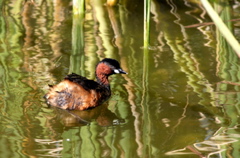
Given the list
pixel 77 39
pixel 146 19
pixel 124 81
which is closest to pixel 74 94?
pixel 124 81

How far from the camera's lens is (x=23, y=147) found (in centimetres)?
445

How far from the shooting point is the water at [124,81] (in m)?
4.62

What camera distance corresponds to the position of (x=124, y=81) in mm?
6180

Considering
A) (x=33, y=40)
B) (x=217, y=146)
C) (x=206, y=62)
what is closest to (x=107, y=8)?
(x=33, y=40)

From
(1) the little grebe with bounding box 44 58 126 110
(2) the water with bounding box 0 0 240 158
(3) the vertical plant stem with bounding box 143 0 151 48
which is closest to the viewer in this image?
(2) the water with bounding box 0 0 240 158

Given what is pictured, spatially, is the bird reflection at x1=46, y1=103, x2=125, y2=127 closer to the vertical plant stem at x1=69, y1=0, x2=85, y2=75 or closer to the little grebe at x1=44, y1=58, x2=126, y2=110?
the little grebe at x1=44, y1=58, x2=126, y2=110

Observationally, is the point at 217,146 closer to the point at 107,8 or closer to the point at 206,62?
the point at 206,62

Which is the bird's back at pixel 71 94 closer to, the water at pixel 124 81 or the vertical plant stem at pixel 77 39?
the water at pixel 124 81

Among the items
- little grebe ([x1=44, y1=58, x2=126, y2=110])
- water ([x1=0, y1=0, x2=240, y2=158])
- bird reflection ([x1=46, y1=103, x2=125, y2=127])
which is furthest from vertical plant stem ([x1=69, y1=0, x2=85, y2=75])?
bird reflection ([x1=46, y1=103, x2=125, y2=127])

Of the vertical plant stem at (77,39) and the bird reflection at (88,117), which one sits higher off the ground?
the vertical plant stem at (77,39)

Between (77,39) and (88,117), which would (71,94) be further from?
(77,39)

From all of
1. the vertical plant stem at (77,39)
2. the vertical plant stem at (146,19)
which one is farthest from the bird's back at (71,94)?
the vertical plant stem at (146,19)

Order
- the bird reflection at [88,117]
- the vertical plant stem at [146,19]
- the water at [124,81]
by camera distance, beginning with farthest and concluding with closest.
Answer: the vertical plant stem at [146,19]
the bird reflection at [88,117]
the water at [124,81]

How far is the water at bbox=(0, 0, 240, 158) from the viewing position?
15.2ft
